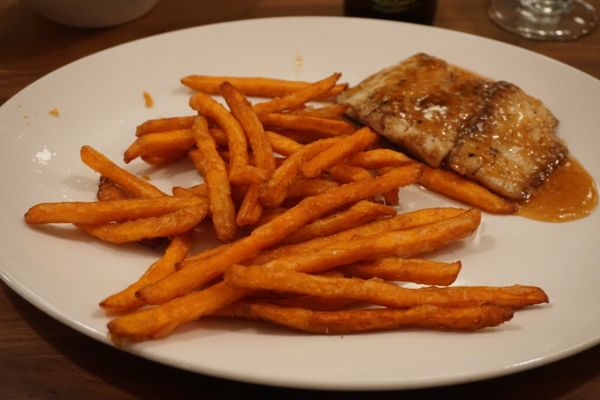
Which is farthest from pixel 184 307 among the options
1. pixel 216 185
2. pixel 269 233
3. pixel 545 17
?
pixel 545 17

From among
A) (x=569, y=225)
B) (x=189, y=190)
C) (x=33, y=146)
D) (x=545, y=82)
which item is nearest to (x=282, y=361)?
(x=189, y=190)

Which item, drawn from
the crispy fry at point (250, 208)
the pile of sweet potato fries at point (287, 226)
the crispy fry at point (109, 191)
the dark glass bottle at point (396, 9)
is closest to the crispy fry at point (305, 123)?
the pile of sweet potato fries at point (287, 226)

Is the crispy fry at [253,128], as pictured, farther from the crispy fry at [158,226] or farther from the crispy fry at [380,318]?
the crispy fry at [380,318]

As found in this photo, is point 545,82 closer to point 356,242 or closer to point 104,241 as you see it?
point 356,242

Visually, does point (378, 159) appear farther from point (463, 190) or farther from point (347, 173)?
point (463, 190)

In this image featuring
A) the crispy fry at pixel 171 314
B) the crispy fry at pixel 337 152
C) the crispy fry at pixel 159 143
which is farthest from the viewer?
the crispy fry at pixel 159 143

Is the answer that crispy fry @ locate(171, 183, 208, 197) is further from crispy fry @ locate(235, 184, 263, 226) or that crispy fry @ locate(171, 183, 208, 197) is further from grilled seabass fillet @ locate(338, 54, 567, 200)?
grilled seabass fillet @ locate(338, 54, 567, 200)
